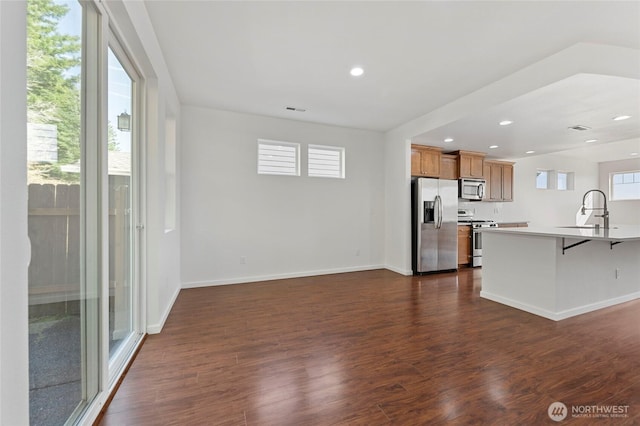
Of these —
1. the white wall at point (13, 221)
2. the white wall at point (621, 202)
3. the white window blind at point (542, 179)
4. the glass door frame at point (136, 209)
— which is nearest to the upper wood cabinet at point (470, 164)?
the white window blind at point (542, 179)

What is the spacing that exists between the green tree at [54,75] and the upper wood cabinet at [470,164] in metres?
6.13

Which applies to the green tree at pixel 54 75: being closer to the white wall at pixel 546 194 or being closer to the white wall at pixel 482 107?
the white wall at pixel 482 107

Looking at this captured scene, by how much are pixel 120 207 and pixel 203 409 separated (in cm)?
157

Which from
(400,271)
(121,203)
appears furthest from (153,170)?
(400,271)

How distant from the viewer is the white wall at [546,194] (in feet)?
23.2

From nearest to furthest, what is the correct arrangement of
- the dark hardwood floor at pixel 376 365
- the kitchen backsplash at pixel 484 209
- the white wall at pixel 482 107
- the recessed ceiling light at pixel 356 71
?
1. the dark hardwood floor at pixel 376 365
2. the white wall at pixel 482 107
3. the recessed ceiling light at pixel 356 71
4. the kitchen backsplash at pixel 484 209

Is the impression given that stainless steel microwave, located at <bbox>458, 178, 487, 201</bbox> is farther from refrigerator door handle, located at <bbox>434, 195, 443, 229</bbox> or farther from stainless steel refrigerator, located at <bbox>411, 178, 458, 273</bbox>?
refrigerator door handle, located at <bbox>434, 195, 443, 229</bbox>

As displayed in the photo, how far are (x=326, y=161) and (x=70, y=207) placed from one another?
4107 millimetres

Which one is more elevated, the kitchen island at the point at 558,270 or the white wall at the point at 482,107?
the white wall at the point at 482,107

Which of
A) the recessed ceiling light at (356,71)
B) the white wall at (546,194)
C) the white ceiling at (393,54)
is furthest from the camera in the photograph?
the white wall at (546,194)

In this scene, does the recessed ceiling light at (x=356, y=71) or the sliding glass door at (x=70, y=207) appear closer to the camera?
the sliding glass door at (x=70, y=207)

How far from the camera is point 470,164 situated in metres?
5.92

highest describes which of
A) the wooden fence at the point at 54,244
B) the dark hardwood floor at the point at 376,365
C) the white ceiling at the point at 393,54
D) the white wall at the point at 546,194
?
the white ceiling at the point at 393,54

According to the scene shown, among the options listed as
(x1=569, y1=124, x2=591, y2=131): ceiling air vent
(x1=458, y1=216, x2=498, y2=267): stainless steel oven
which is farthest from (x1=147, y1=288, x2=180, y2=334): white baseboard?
(x1=569, y1=124, x2=591, y2=131): ceiling air vent
